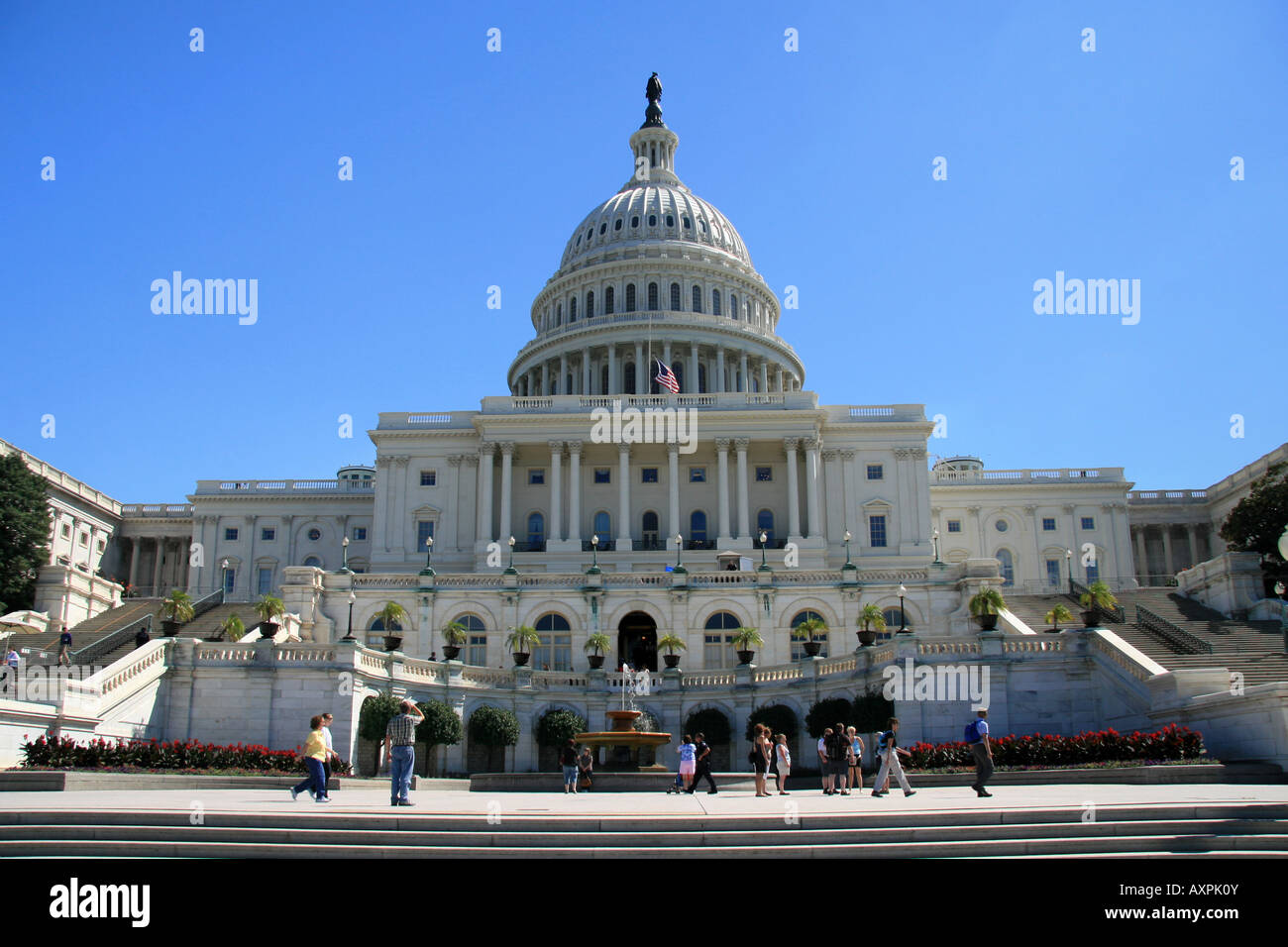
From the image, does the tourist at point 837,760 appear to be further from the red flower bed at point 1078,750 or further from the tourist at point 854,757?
the red flower bed at point 1078,750

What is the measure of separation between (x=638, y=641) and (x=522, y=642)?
9.23m

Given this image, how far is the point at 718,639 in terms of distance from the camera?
5588cm

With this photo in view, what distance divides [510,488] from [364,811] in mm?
65337

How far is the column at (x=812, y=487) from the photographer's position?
80938 millimetres

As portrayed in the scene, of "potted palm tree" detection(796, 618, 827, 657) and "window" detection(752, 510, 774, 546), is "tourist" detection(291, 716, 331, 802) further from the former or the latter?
"window" detection(752, 510, 774, 546)

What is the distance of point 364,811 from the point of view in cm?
1891

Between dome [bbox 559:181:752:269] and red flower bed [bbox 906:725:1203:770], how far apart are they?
89477mm

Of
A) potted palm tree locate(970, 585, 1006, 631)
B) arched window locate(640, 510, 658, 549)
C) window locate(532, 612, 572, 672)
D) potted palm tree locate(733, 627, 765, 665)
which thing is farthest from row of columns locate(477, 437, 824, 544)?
potted palm tree locate(970, 585, 1006, 631)

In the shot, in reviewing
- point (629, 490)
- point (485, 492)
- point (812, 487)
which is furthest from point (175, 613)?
point (812, 487)

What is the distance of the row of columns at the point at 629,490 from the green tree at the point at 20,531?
94.1 feet

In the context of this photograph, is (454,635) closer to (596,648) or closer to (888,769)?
(596,648)

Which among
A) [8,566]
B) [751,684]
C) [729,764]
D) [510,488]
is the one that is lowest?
[729,764]

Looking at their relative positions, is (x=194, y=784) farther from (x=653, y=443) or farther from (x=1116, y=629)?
(x=653, y=443)
